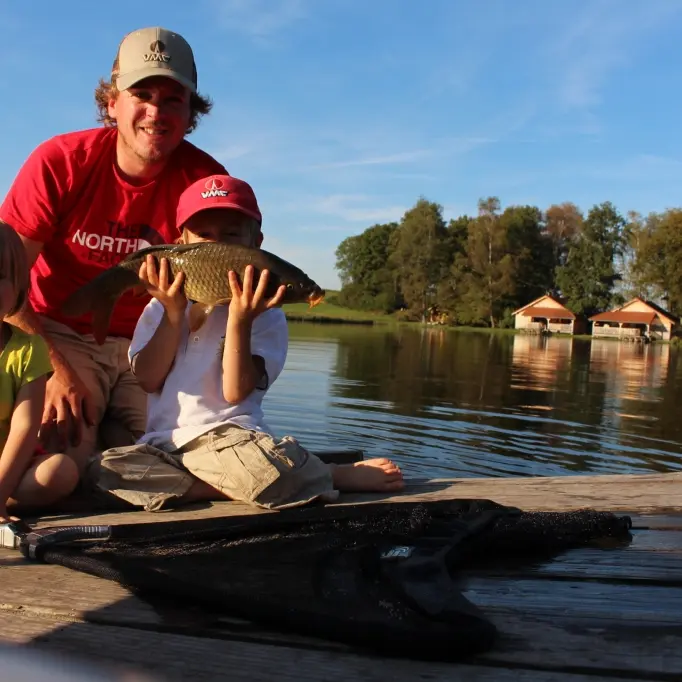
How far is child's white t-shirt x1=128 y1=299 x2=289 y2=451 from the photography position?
11.6 feet

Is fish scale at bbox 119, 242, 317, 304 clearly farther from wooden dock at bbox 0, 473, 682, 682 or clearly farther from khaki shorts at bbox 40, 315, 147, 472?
wooden dock at bbox 0, 473, 682, 682

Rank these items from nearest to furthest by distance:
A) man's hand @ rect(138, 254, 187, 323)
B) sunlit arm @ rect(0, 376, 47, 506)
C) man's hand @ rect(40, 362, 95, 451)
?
sunlit arm @ rect(0, 376, 47, 506), man's hand @ rect(138, 254, 187, 323), man's hand @ rect(40, 362, 95, 451)

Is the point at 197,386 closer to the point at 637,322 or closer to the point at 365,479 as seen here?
the point at 365,479

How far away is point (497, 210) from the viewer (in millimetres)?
83000

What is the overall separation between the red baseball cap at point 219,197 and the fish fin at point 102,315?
50 centimetres

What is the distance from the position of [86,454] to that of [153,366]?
790 mm

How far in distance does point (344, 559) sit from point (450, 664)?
51cm

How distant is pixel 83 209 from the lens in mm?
4199

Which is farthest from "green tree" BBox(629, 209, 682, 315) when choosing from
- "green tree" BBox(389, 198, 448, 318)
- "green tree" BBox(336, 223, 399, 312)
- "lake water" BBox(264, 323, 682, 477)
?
"lake water" BBox(264, 323, 682, 477)

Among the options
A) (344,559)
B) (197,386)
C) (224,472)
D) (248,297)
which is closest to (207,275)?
(248,297)

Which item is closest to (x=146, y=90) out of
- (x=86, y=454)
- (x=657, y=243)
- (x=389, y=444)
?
(x=86, y=454)

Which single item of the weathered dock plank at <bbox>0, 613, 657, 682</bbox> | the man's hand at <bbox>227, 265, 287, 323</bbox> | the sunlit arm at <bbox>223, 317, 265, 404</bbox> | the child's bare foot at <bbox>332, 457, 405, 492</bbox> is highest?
the man's hand at <bbox>227, 265, 287, 323</bbox>

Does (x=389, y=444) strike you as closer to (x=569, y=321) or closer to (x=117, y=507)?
(x=117, y=507)

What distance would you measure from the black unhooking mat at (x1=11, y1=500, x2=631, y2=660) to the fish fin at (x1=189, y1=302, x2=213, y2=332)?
1.13 meters
